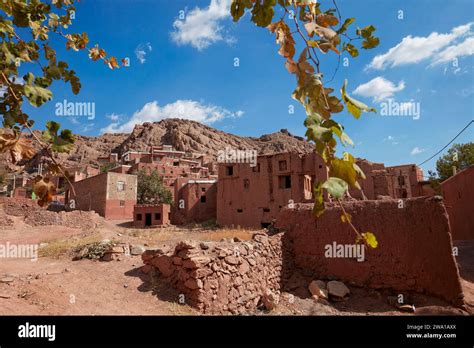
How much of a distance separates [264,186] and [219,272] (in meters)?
21.5

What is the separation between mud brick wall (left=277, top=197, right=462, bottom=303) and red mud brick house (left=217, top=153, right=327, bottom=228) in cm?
1656

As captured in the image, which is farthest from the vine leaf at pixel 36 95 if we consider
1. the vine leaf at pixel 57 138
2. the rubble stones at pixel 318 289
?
the rubble stones at pixel 318 289

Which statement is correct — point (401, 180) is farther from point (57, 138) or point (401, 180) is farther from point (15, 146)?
point (15, 146)

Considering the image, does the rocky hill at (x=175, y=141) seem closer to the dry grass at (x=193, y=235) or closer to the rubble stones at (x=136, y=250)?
the dry grass at (x=193, y=235)

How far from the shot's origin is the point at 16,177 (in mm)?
47938

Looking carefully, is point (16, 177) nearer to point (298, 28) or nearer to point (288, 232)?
point (288, 232)

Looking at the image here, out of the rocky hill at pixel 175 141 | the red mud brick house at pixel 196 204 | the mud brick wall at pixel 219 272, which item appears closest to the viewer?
the mud brick wall at pixel 219 272

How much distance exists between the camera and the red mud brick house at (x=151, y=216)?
28192 millimetres

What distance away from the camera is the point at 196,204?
33094mm

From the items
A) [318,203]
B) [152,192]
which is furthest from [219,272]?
[152,192]

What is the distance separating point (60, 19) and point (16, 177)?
57379 millimetres

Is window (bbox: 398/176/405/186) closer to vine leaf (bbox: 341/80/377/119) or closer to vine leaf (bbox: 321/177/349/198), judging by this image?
vine leaf (bbox: 341/80/377/119)

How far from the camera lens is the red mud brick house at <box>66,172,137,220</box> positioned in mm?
28984

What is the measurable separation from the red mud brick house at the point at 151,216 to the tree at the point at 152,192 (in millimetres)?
7349
